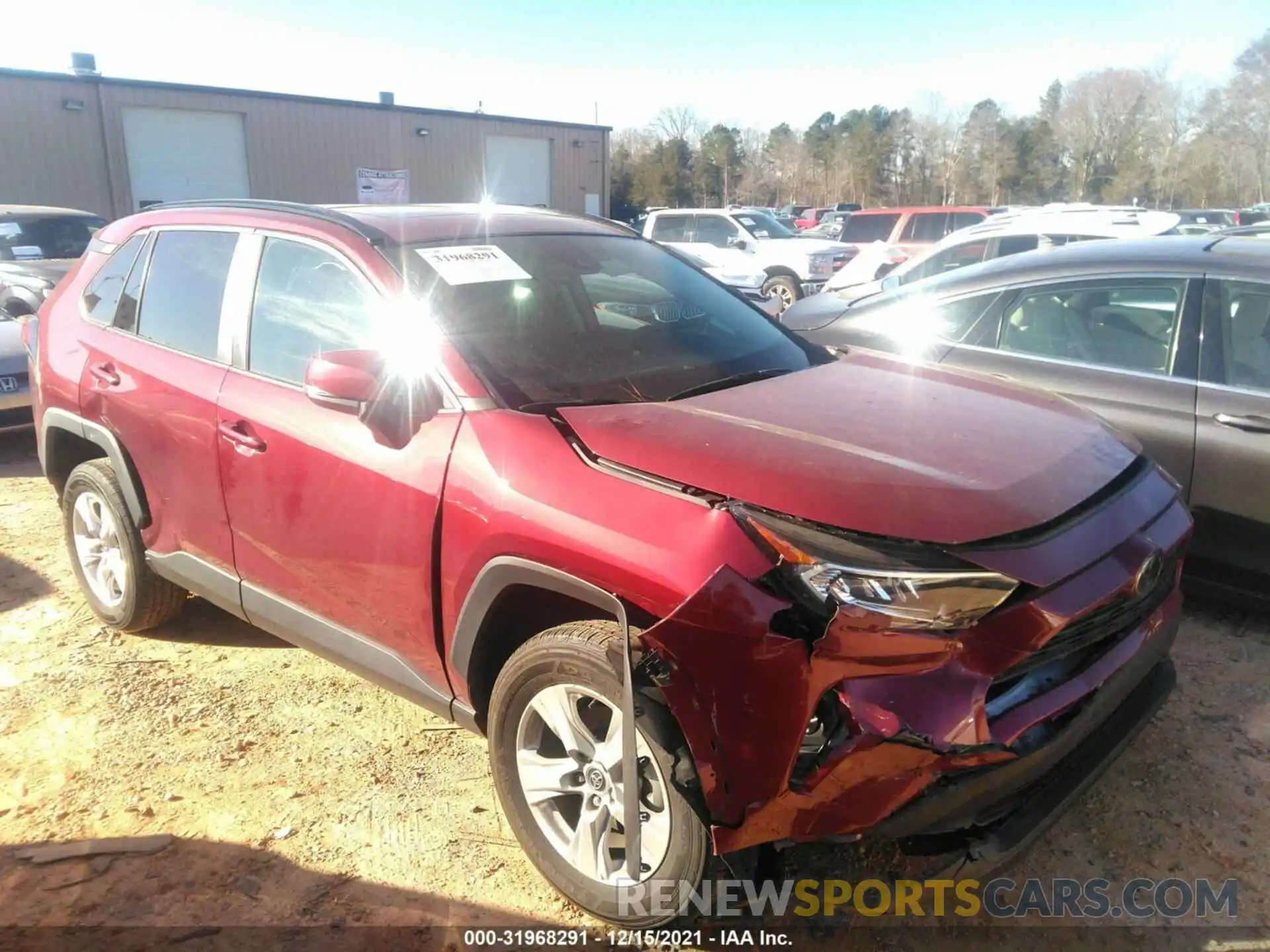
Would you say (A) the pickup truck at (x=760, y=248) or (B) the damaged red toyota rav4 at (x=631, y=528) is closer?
(B) the damaged red toyota rav4 at (x=631, y=528)

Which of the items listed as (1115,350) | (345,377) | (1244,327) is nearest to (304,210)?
(345,377)

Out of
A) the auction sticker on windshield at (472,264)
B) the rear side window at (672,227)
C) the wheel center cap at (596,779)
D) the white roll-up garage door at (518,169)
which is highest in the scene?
the white roll-up garage door at (518,169)

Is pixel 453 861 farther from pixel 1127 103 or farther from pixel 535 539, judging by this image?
pixel 1127 103

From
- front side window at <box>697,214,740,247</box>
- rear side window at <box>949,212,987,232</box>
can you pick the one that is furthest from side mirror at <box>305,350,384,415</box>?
rear side window at <box>949,212,987,232</box>

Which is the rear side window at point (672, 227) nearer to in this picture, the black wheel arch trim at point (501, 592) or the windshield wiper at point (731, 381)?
the windshield wiper at point (731, 381)

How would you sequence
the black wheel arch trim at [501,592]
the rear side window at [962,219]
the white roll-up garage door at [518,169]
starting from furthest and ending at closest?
the white roll-up garage door at [518,169], the rear side window at [962,219], the black wheel arch trim at [501,592]

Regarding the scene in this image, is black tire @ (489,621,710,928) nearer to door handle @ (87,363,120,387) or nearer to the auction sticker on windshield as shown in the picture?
the auction sticker on windshield

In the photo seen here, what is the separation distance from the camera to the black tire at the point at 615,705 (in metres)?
2.07

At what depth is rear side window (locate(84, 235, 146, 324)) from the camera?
12.8 feet

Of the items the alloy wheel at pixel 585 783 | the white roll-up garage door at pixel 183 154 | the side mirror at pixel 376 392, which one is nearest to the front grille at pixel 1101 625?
the alloy wheel at pixel 585 783

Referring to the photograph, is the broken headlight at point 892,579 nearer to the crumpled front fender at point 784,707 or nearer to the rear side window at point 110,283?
the crumpled front fender at point 784,707

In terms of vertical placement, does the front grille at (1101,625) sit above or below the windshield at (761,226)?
below

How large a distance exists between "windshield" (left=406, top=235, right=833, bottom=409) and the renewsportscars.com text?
58.9 inches

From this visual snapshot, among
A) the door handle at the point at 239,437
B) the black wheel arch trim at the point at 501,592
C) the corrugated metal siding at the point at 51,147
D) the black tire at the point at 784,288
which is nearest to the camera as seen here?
the black wheel arch trim at the point at 501,592
